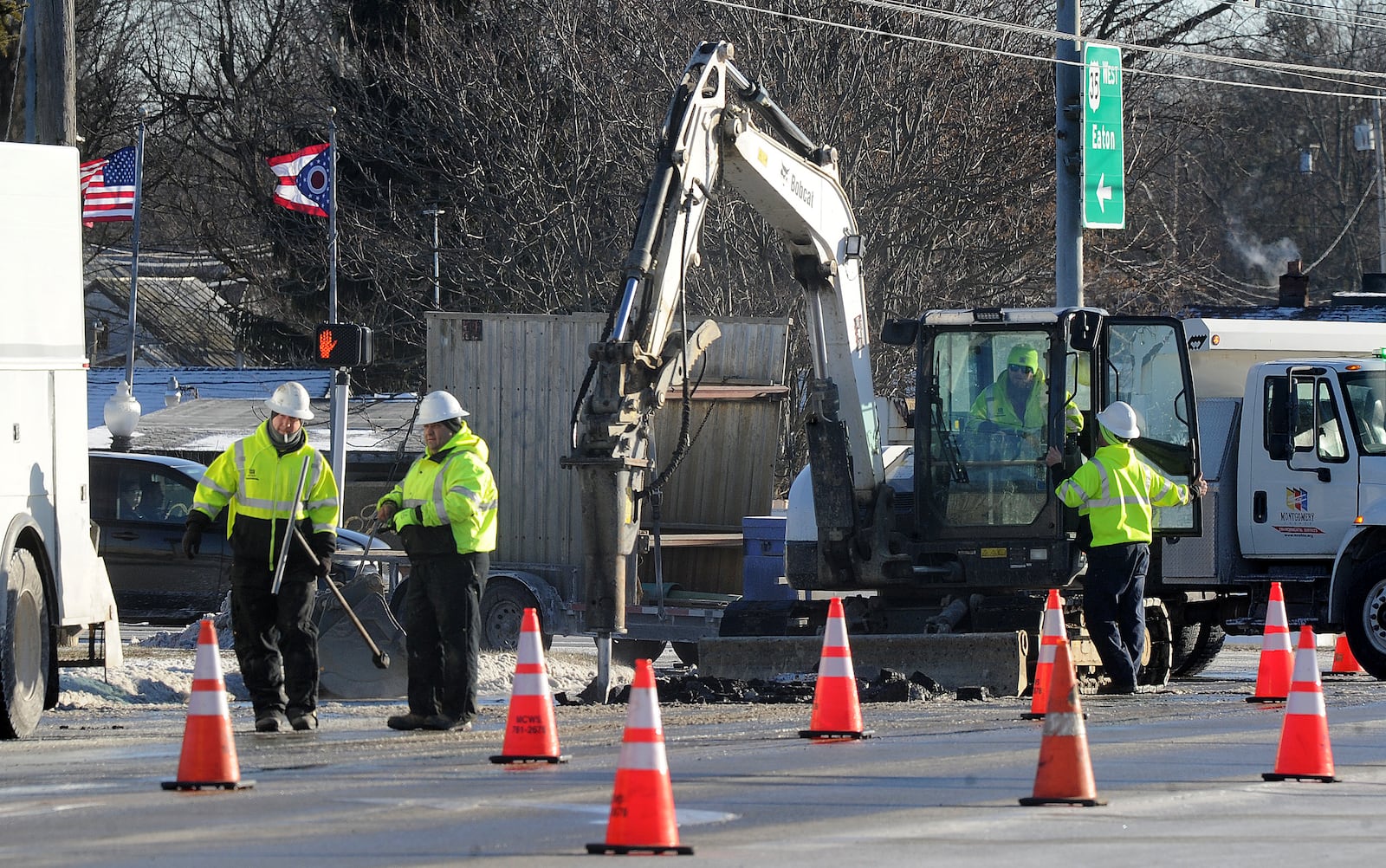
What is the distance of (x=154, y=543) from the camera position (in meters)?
19.1

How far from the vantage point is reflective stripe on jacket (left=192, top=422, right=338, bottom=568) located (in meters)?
11.7

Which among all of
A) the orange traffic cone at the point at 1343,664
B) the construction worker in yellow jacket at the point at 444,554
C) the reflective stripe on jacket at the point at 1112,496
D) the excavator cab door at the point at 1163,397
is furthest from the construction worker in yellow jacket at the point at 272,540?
the orange traffic cone at the point at 1343,664

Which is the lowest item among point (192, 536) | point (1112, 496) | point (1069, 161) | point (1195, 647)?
point (1195, 647)

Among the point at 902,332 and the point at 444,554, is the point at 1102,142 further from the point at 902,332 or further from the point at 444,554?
the point at 444,554

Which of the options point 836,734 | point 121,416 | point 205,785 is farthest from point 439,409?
point 121,416

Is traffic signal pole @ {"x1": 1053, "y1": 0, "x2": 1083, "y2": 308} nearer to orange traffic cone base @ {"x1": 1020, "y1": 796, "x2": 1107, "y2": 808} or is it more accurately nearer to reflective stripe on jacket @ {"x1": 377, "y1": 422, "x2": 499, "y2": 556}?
reflective stripe on jacket @ {"x1": 377, "y1": 422, "x2": 499, "y2": 556}

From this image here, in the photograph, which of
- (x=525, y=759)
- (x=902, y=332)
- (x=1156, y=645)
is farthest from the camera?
(x=1156, y=645)

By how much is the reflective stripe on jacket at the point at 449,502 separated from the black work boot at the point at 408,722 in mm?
957

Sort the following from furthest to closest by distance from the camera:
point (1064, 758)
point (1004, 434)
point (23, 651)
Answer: point (1004, 434) → point (23, 651) → point (1064, 758)

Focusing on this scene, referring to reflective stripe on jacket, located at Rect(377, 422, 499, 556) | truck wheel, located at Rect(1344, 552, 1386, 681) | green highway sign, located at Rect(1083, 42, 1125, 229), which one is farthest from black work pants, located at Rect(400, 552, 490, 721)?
green highway sign, located at Rect(1083, 42, 1125, 229)

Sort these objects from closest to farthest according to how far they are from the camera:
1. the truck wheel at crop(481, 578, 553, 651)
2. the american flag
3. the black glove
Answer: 1. the black glove
2. the truck wheel at crop(481, 578, 553, 651)
3. the american flag

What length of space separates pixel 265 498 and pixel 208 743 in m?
2.88

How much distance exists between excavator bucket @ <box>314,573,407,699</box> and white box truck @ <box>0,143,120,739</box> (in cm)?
266

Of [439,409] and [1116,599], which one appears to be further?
[1116,599]
